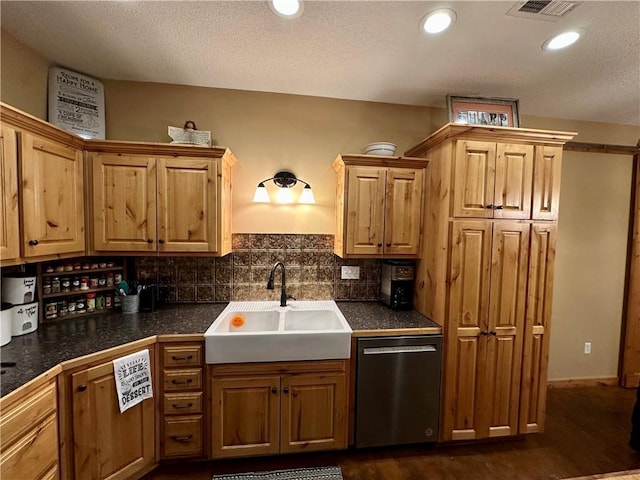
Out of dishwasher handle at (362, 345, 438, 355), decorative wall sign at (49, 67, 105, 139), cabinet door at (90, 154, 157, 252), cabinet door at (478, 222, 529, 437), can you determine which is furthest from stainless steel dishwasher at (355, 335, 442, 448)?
decorative wall sign at (49, 67, 105, 139)

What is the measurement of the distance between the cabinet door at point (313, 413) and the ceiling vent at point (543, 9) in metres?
2.27

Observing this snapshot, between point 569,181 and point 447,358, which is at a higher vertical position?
point 569,181

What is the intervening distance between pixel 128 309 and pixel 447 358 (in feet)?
7.66

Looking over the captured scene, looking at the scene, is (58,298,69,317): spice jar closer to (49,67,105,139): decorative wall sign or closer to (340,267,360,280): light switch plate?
(49,67,105,139): decorative wall sign

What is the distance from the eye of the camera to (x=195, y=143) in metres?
2.10

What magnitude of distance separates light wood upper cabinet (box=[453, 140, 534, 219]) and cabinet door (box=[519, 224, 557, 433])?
26cm

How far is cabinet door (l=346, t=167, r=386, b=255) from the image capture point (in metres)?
2.10

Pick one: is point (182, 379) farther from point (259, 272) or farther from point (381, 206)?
point (381, 206)

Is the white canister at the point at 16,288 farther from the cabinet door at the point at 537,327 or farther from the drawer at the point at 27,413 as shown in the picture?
the cabinet door at the point at 537,327

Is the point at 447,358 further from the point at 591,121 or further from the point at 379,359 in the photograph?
the point at 591,121

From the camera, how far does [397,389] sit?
185cm

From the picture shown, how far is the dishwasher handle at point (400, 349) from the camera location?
1.82 m

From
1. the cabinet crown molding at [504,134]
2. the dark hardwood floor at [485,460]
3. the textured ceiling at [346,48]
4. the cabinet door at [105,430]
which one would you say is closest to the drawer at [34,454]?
the cabinet door at [105,430]

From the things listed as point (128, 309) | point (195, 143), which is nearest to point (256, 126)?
point (195, 143)
